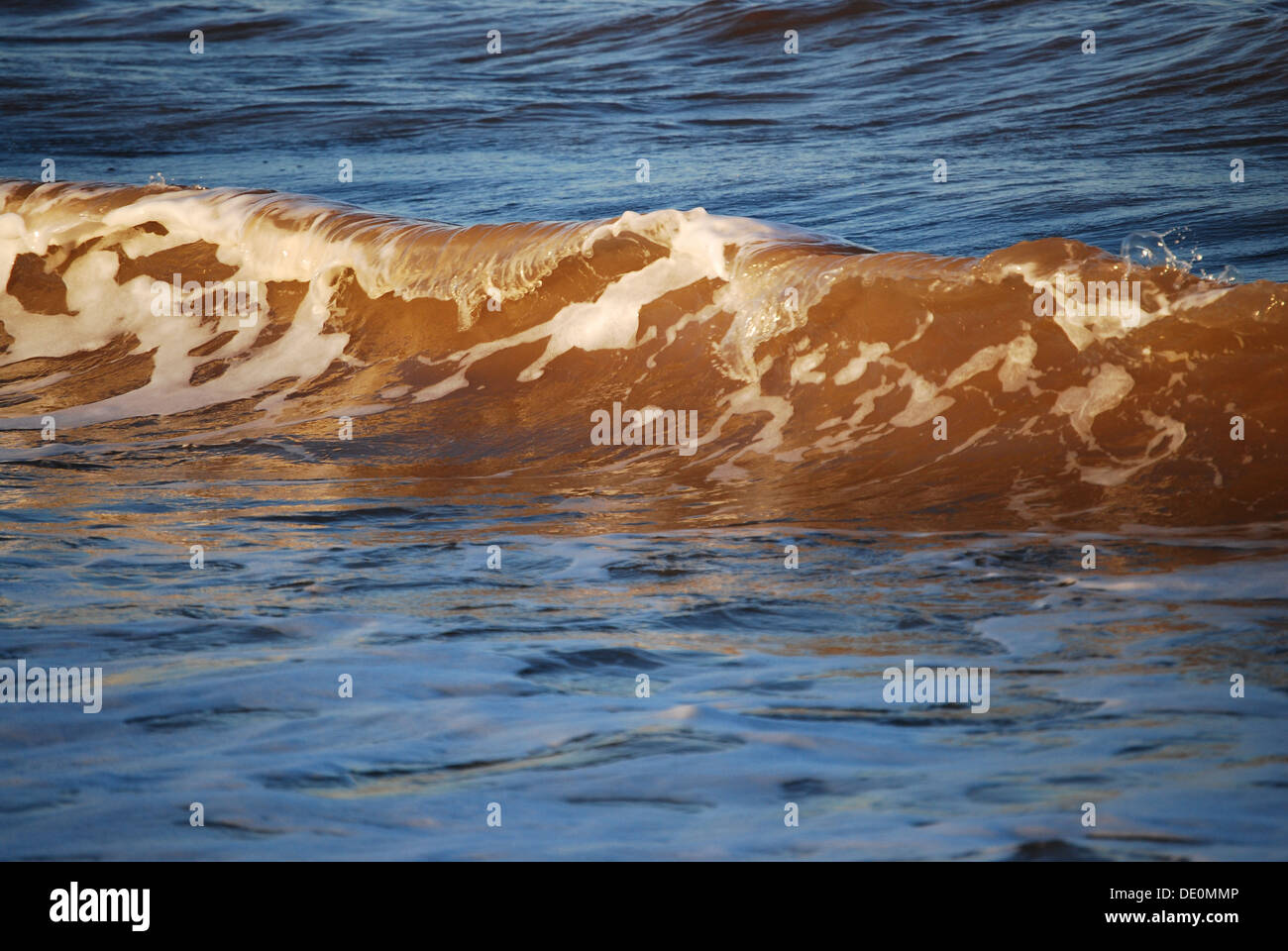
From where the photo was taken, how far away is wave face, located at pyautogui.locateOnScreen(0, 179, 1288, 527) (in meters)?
5.12

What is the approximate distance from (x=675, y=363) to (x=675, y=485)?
114 cm

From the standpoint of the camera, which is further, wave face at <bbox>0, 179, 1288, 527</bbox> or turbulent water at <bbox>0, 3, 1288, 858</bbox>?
wave face at <bbox>0, 179, 1288, 527</bbox>

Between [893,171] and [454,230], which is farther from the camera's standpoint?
[893,171]

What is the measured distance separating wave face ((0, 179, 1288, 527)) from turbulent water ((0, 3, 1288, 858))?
0.9 inches

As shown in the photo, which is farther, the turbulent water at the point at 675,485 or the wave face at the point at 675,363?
the wave face at the point at 675,363

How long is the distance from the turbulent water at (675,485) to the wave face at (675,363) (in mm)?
23

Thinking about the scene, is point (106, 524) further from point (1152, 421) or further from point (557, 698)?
point (1152, 421)

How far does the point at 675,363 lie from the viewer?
630cm

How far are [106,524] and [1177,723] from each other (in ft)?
10.9

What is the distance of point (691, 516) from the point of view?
4.83 meters

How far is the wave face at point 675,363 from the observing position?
5117mm

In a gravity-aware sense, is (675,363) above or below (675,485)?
above

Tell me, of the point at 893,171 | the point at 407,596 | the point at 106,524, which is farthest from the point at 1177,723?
the point at 893,171

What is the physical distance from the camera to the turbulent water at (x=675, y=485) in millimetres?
2572
